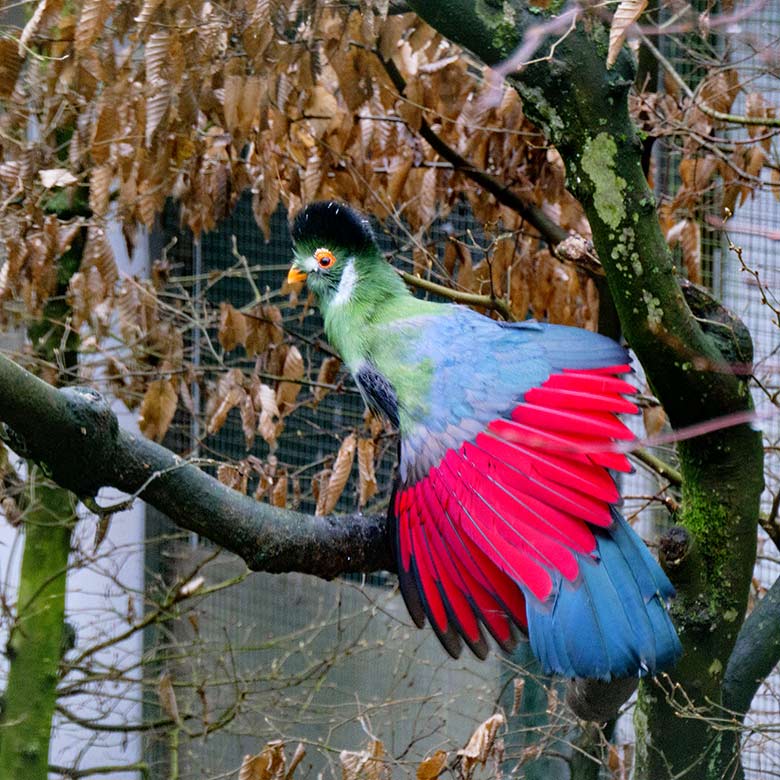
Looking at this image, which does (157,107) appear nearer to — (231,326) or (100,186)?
(100,186)

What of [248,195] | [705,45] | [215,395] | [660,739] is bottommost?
[660,739]

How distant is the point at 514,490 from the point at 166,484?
42cm

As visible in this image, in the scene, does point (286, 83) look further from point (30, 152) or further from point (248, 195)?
point (248, 195)

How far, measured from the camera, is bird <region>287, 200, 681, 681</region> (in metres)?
1.24

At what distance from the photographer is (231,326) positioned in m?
2.19

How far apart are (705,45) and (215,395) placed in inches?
49.5

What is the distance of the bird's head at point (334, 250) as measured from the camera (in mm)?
1675

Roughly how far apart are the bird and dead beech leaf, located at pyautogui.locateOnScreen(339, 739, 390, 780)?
0.31 meters

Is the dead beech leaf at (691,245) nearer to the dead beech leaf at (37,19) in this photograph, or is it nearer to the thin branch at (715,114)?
the thin branch at (715,114)

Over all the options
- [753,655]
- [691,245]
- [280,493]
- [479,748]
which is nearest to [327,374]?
[280,493]

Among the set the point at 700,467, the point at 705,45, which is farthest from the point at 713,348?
the point at 705,45

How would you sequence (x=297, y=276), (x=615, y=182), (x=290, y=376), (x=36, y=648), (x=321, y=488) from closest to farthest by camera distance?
(x=615, y=182)
(x=297, y=276)
(x=321, y=488)
(x=290, y=376)
(x=36, y=648)

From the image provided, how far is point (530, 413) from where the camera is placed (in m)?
1.36

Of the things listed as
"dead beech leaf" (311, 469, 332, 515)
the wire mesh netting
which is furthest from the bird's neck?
the wire mesh netting
